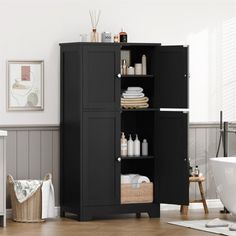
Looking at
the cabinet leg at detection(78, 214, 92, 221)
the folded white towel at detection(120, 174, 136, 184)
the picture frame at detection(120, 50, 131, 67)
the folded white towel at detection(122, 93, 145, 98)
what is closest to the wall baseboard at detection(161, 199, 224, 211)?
the folded white towel at detection(120, 174, 136, 184)

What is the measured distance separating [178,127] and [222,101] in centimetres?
97

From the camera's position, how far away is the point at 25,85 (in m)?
7.95

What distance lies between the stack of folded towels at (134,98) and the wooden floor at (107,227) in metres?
1.13

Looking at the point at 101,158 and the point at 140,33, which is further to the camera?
the point at 140,33

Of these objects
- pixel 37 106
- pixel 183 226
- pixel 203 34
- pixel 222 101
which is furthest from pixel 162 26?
pixel 183 226

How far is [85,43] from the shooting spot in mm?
7664

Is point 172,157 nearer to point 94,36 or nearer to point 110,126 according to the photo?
point 110,126

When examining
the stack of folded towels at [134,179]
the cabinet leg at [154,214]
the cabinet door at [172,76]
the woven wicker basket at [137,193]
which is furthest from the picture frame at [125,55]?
the cabinet leg at [154,214]

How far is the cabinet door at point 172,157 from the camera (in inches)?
311

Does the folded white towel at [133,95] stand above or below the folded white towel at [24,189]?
above

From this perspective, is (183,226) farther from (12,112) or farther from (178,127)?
(12,112)

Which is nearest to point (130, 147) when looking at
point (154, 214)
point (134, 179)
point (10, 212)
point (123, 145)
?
point (123, 145)

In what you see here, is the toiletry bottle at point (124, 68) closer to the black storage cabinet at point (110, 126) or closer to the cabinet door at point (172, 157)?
the black storage cabinet at point (110, 126)

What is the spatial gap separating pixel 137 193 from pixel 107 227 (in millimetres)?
684
